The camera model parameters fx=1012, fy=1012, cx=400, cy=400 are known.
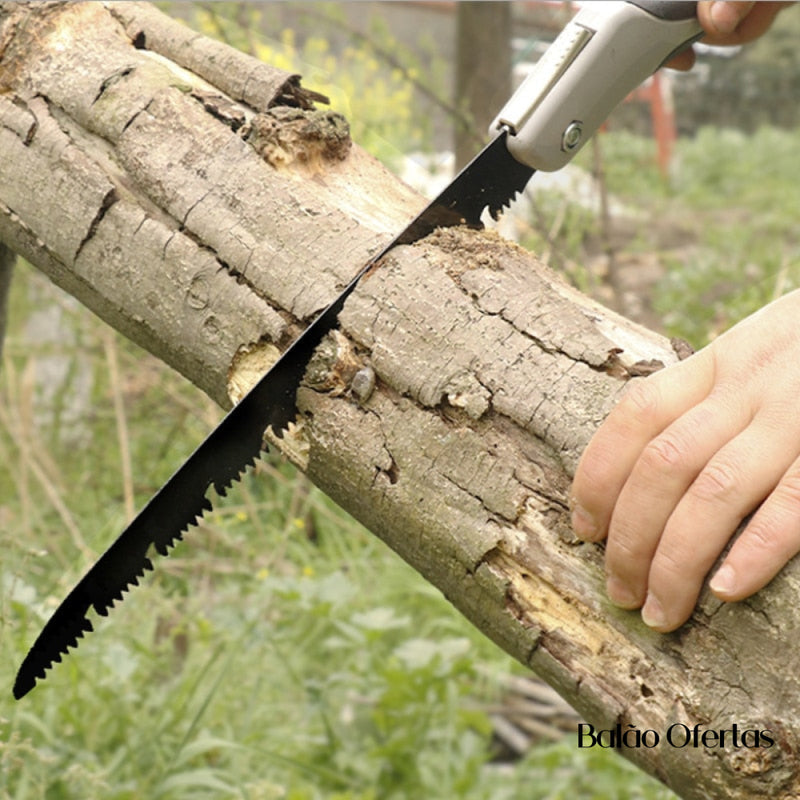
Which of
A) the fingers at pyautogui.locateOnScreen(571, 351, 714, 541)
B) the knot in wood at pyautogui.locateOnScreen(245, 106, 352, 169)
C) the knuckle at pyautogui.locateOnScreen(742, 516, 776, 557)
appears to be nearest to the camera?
the knuckle at pyautogui.locateOnScreen(742, 516, 776, 557)

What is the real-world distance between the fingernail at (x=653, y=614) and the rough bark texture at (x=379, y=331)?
0.04 m

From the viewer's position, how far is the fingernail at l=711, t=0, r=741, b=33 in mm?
1837

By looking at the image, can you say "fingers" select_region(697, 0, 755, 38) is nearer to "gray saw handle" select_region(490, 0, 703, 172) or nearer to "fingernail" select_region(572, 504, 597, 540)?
"gray saw handle" select_region(490, 0, 703, 172)

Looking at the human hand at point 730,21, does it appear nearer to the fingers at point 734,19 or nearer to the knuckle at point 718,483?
the fingers at point 734,19

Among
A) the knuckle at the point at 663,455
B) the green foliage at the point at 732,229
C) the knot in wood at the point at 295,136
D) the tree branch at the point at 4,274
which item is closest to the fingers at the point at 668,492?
the knuckle at the point at 663,455

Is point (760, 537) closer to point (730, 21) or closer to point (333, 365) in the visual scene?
point (333, 365)

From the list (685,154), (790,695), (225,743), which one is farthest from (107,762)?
(685,154)

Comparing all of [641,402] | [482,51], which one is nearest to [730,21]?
[641,402]

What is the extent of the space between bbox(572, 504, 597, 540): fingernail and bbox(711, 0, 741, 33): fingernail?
1.02m

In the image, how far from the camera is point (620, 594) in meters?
1.34


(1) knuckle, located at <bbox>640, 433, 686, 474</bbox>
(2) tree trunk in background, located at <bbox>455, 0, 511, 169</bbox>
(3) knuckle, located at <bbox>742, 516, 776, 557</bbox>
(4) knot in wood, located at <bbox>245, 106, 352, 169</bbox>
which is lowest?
(2) tree trunk in background, located at <bbox>455, 0, 511, 169</bbox>

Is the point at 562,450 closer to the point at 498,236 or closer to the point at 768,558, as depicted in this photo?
the point at 768,558

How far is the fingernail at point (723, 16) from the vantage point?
1837 millimetres

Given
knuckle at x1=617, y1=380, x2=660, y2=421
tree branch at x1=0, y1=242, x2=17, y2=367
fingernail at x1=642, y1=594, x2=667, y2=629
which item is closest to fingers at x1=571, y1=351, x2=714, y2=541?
knuckle at x1=617, y1=380, x2=660, y2=421
